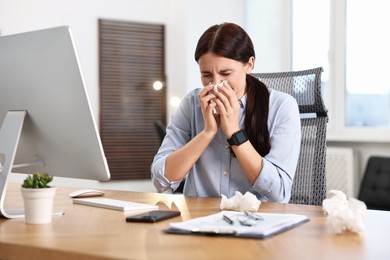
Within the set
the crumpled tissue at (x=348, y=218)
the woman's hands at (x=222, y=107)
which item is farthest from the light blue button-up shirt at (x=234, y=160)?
the crumpled tissue at (x=348, y=218)

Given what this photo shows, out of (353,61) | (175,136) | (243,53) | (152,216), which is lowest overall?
(152,216)

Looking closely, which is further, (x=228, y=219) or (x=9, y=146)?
(x=9, y=146)

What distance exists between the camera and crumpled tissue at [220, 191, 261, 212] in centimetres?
135

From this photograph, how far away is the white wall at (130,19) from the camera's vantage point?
4.73 meters

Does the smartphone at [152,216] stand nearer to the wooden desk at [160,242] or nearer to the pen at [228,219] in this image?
the wooden desk at [160,242]

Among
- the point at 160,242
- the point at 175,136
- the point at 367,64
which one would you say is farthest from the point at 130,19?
the point at 160,242

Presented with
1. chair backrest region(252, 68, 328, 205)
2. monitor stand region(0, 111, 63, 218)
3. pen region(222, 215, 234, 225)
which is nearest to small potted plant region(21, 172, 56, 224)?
monitor stand region(0, 111, 63, 218)

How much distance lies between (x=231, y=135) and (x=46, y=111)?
1.94 feet

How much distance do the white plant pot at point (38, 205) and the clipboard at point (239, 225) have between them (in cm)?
30

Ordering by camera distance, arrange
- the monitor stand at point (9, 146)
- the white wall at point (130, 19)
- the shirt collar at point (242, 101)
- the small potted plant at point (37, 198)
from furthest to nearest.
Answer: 1. the white wall at point (130, 19)
2. the shirt collar at point (242, 101)
3. the monitor stand at point (9, 146)
4. the small potted plant at point (37, 198)

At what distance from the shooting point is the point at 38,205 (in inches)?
47.6

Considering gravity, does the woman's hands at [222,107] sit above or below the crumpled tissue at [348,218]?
above

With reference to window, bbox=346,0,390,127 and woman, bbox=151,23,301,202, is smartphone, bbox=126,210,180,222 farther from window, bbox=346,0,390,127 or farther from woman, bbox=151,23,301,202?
window, bbox=346,0,390,127

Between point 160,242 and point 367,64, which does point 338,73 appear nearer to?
point 367,64
